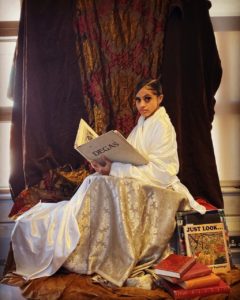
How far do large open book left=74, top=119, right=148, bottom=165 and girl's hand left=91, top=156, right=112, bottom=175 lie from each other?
0.02 m

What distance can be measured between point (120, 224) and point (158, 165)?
0.41 meters

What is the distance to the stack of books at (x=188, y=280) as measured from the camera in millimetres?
1486

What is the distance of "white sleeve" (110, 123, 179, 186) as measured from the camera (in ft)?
6.29

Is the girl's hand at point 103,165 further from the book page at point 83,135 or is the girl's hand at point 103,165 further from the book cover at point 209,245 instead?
the book cover at point 209,245

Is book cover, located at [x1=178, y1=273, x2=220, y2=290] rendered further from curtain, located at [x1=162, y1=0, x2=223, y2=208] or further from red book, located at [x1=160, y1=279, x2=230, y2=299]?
curtain, located at [x1=162, y1=0, x2=223, y2=208]

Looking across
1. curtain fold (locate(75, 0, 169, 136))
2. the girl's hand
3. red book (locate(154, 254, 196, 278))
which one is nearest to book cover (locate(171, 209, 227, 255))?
red book (locate(154, 254, 196, 278))

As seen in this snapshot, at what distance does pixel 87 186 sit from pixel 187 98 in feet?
3.84

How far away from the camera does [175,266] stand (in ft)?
5.04

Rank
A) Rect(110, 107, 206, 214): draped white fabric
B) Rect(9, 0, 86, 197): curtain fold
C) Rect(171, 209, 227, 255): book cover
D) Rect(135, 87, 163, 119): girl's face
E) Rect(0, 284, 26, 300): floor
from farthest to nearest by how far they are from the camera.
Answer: Rect(9, 0, 86, 197): curtain fold
Rect(135, 87, 163, 119): girl's face
Rect(110, 107, 206, 214): draped white fabric
Rect(171, 209, 227, 255): book cover
Rect(0, 284, 26, 300): floor

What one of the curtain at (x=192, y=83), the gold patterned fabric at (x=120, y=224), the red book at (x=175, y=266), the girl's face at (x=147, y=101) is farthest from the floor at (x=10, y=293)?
the curtain at (x=192, y=83)

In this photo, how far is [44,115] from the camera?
100 inches

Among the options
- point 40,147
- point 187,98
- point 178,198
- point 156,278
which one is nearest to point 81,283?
point 156,278

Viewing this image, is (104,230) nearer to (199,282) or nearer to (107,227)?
(107,227)

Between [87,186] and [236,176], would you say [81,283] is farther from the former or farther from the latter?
[236,176]
